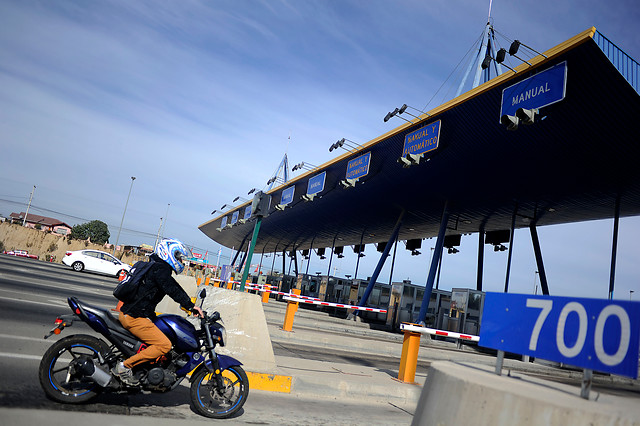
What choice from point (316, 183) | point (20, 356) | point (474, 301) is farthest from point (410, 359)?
point (316, 183)

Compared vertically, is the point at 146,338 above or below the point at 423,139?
below

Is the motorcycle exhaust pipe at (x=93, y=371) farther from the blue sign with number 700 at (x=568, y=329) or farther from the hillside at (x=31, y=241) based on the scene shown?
the hillside at (x=31, y=241)

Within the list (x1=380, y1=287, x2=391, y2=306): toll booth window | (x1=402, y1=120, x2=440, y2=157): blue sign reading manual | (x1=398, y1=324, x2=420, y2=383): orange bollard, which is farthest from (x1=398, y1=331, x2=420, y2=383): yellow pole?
(x1=380, y1=287, x2=391, y2=306): toll booth window

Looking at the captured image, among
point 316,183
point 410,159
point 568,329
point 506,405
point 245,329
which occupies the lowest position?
point 245,329

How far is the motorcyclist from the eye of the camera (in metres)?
4.06

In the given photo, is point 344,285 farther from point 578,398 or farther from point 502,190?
point 578,398

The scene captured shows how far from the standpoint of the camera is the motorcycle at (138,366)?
3.94 m

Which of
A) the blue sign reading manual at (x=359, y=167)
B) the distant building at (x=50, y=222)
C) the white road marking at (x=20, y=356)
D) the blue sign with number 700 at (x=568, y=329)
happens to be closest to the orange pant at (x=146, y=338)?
the white road marking at (x=20, y=356)

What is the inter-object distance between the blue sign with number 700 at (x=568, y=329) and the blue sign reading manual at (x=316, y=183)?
2046cm

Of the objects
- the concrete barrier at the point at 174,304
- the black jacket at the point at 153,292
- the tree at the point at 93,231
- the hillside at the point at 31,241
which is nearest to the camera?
the black jacket at the point at 153,292

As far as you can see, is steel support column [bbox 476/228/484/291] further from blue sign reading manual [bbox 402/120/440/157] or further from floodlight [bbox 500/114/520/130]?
floodlight [bbox 500/114/520/130]

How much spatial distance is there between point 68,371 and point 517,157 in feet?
53.6

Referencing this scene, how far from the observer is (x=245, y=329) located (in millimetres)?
6352

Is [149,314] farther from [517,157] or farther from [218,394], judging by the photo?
[517,157]
